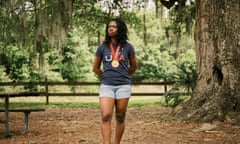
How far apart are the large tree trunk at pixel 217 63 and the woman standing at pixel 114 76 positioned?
344 centimetres

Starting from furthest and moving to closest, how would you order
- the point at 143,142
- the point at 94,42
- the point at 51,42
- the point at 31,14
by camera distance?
1. the point at 94,42
2. the point at 31,14
3. the point at 51,42
4. the point at 143,142

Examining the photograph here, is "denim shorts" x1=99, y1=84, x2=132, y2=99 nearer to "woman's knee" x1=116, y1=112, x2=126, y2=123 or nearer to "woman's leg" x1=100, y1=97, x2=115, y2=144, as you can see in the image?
"woman's leg" x1=100, y1=97, x2=115, y2=144

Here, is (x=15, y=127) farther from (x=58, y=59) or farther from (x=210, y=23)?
(x=58, y=59)

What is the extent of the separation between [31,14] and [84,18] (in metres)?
2.04

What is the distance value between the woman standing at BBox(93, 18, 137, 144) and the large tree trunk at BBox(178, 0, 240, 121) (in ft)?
11.3

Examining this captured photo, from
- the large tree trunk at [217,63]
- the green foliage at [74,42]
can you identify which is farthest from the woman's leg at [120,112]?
the green foliage at [74,42]

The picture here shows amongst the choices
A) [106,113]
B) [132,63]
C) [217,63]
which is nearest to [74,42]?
[217,63]

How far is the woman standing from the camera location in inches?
179

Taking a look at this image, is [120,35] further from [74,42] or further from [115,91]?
[74,42]

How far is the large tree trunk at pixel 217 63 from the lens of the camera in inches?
305

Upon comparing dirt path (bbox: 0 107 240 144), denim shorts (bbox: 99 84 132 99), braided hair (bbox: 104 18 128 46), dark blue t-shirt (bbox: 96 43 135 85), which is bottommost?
dirt path (bbox: 0 107 240 144)

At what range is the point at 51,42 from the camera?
45.4ft

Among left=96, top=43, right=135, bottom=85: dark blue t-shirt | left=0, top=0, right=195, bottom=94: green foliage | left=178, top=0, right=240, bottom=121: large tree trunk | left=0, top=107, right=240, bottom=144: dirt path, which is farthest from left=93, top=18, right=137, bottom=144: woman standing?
left=0, top=0, right=195, bottom=94: green foliage

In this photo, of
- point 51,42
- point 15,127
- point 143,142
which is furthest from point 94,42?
point 143,142
